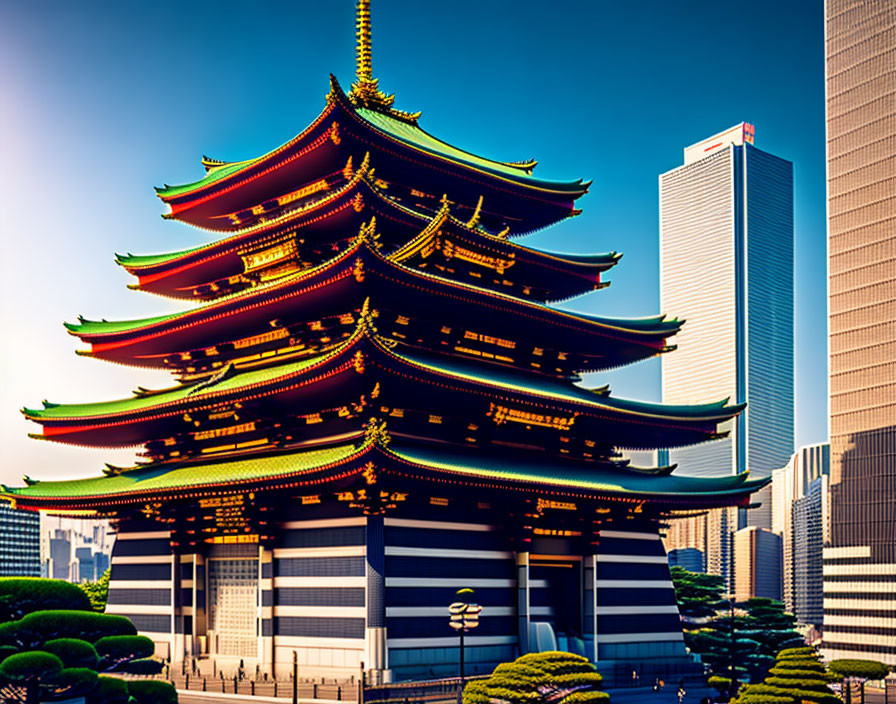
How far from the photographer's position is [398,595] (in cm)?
4222

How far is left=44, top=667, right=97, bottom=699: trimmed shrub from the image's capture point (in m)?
28.8

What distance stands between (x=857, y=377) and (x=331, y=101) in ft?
280

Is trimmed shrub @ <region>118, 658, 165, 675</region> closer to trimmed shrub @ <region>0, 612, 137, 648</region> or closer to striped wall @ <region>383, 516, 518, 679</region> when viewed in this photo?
trimmed shrub @ <region>0, 612, 137, 648</region>

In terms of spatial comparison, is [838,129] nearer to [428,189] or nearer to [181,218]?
[428,189]

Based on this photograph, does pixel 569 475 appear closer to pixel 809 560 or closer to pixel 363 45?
pixel 363 45

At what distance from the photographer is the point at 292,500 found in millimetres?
44969

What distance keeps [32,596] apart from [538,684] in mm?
15424

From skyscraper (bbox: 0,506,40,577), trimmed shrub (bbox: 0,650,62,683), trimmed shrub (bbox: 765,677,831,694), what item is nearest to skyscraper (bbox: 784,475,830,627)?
skyscraper (bbox: 0,506,40,577)

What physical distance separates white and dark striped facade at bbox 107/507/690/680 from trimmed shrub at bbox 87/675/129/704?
39.5 ft

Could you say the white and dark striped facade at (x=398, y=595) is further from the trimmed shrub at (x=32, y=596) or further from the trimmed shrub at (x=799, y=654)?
the trimmed shrub at (x=32, y=596)

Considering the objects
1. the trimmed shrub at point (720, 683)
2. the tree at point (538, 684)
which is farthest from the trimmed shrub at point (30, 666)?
the trimmed shrub at point (720, 683)

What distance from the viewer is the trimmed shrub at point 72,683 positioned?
94.5 feet

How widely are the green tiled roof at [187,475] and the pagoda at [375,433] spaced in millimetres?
225

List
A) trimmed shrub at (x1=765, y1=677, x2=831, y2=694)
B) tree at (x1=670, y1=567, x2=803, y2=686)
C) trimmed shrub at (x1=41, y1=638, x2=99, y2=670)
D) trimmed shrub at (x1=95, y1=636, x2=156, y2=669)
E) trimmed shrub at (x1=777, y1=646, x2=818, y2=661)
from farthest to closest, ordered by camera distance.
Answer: tree at (x1=670, y1=567, x2=803, y2=686) < trimmed shrub at (x1=777, y1=646, x2=818, y2=661) < trimmed shrub at (x1=765, y1=677, x2=831, y2=694) < trimmed shrub at (x1=95, y1=636, x2=156, y2=669) < trimmed shrub at (x1=41, y1=638, x2=99, y2=670)
